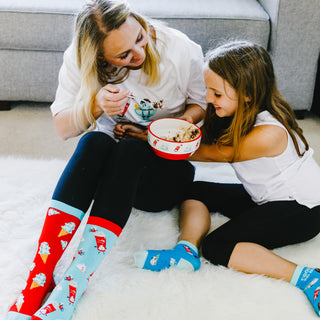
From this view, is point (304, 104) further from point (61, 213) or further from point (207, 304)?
point (61, 213)

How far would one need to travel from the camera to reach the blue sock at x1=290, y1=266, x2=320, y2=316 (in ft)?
3.12

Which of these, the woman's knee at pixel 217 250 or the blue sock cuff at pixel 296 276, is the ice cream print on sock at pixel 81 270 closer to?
the woman's knee at pixel 217 250

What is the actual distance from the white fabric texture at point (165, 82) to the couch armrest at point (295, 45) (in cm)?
63

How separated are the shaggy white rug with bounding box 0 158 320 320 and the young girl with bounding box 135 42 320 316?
0.13 ft

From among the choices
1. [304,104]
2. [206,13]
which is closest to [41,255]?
[206,13]

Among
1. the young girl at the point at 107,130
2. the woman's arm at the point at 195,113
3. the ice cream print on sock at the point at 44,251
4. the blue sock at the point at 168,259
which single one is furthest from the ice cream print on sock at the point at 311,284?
the ice cream print on sock at the point at 44,251

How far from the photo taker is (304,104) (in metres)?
1.86

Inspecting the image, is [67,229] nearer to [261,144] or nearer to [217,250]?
[217,250]

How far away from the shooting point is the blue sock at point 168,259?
1.04 metres

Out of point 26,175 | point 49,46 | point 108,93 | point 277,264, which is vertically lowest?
point 26,175

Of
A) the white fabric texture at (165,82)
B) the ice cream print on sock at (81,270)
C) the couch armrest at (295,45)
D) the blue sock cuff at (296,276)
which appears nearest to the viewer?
the ice cream print on sock at (81,270)

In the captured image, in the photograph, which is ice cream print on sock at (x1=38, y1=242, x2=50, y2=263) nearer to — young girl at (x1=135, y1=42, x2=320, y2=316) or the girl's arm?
young girl at (x1=135, y1=42, x2=320, y2=316)

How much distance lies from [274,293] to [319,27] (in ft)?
4.04

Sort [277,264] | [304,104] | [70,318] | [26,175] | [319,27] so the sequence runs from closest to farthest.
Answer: [70,318] → [277,264] → [26,175] → [319,27] → [304,104]
